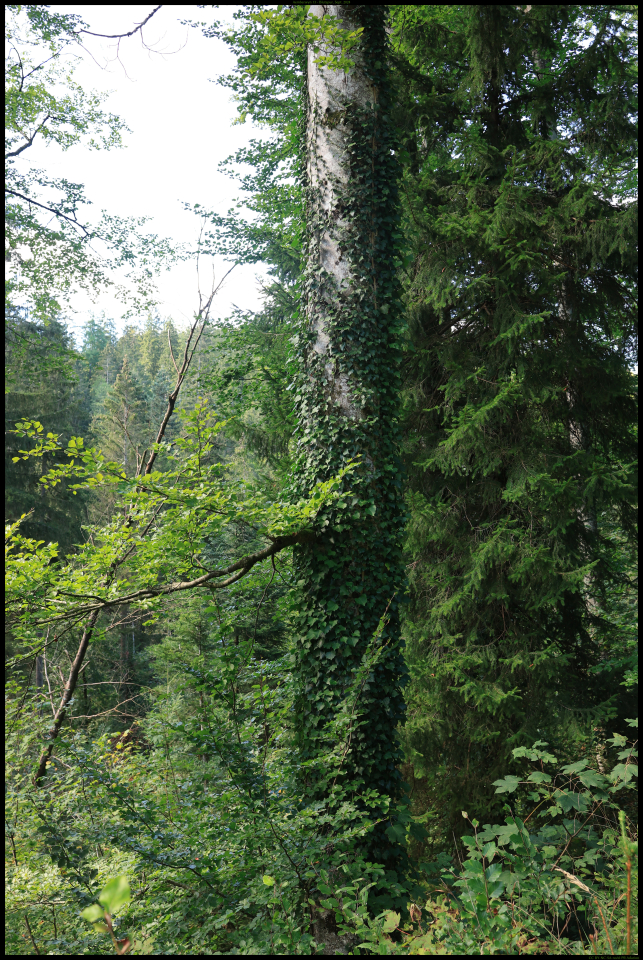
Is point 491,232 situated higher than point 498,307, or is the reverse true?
point 491,232

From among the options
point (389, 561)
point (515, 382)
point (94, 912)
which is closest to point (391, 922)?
point (94, 912)

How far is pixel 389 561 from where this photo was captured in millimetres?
4477

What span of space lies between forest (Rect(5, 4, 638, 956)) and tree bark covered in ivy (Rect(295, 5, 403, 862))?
27 millimetres

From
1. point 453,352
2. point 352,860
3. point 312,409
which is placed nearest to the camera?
point 352,860

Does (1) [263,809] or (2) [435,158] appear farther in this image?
(2) [435,158]

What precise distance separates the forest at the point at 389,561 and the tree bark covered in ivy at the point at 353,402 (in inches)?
1.0

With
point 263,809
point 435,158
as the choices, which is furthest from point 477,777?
point 435,158

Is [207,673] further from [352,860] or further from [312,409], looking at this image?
[312,409]

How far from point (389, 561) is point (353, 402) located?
130 centimetres

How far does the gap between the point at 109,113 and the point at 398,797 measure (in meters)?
10.4

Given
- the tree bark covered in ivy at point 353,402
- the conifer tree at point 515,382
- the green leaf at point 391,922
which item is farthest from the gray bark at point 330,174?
the green leaf at point 391,922

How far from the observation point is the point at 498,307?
6.05 metres

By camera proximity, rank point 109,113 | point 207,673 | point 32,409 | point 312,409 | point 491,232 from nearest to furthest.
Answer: point 207,673
point 312,409
point 491,232
point 109,113
point 32,409

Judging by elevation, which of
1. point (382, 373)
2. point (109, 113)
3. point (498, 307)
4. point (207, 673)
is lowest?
point (207, 673)
